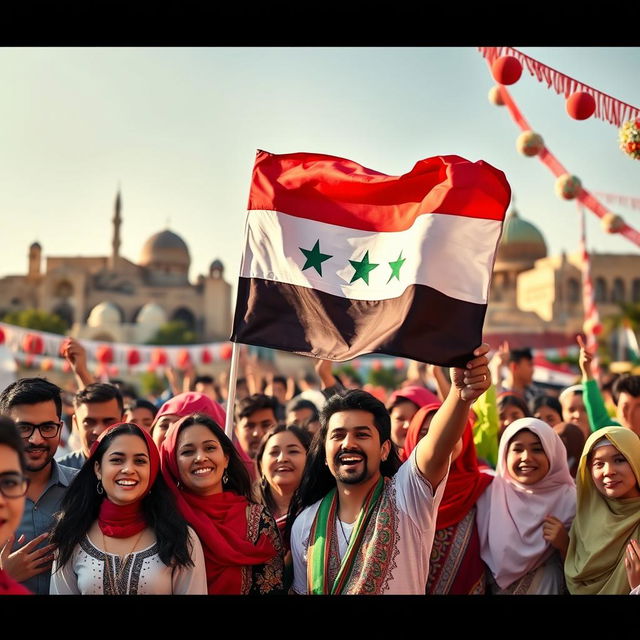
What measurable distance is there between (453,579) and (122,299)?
183 ft

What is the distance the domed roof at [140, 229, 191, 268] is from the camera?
61.4 meters

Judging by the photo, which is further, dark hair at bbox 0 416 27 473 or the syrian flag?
the syrian flag

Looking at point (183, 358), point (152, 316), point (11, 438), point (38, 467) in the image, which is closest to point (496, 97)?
point (38, 467)

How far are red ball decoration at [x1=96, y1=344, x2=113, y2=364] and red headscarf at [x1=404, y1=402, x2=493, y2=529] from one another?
12885 mm

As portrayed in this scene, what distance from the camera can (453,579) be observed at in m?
3.48

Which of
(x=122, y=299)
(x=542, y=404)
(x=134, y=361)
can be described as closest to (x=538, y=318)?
(x=122, y=299)

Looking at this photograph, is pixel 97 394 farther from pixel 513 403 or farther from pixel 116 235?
pixel 116 235

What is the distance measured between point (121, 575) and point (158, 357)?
14024 millimetres

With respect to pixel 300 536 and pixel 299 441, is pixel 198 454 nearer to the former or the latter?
pixel 300 536

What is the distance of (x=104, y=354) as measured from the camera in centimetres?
1602

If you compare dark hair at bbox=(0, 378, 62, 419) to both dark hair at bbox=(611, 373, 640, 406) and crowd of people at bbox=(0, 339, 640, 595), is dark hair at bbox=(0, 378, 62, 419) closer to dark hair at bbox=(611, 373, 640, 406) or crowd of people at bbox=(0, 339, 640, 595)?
crowd of people at bbox=(0, 339, 640, 595)

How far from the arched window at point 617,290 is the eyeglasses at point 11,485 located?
56.6 m

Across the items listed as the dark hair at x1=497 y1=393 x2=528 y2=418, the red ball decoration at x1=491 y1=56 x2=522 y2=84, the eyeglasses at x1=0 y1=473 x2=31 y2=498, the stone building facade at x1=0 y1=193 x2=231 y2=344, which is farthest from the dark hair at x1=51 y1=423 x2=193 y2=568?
the stone building facade at x1=0 y1=193 x2=231 y2=344

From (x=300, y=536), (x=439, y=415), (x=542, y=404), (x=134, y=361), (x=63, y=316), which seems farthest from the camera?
(x=63, y=316)
